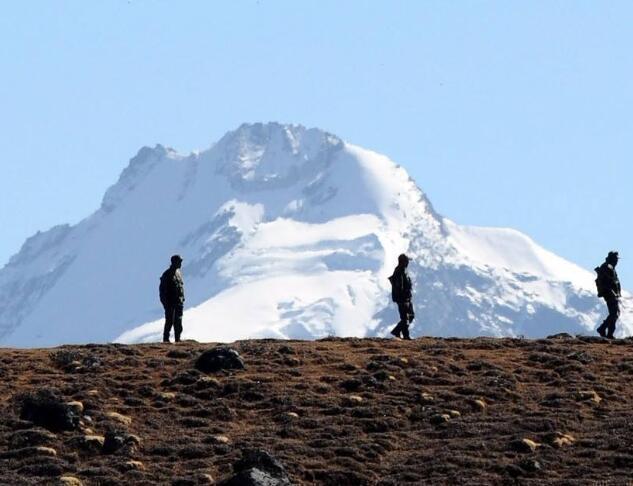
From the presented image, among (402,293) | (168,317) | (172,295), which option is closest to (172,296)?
(172,295)

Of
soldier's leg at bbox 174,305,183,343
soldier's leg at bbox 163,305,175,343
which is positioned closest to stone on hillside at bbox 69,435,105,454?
soldier's leg at bbox 163,305,175,343

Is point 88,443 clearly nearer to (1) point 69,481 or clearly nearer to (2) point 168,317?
(1) point 69,481

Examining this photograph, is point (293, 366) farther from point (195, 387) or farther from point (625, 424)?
point (625, 424)

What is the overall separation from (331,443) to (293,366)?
7.82 m

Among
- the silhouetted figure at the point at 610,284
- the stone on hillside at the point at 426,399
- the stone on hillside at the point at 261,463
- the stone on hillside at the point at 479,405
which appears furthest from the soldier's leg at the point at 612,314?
the stone on hillside at the point at 261,463

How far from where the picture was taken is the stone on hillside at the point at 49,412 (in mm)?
37688

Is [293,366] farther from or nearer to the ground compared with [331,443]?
farther from the ground

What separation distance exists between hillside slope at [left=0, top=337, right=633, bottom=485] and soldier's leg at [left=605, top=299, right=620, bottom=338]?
3850 mm

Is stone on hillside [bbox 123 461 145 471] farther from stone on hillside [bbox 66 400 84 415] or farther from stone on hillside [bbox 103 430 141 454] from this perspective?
stone on hillside [bbox 66 400 84 415]

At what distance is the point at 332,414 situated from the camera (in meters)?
39.5

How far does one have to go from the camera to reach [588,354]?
154 feet

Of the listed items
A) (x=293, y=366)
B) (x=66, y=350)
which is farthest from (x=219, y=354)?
(x=66, y=350)

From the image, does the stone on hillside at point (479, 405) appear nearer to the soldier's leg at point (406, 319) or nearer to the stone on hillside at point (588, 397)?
the stone on hillside at point (588, 397)

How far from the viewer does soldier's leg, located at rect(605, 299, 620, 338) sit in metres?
51.9
